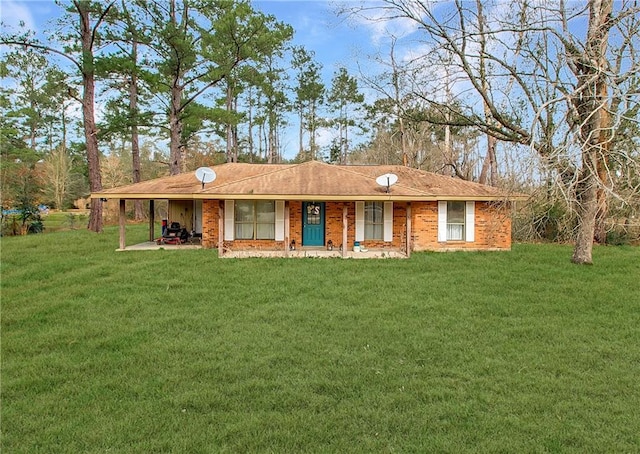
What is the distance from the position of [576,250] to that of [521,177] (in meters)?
6.20

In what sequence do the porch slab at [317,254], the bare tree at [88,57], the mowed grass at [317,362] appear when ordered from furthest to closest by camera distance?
the bare tree at [88,57], the porch slab at [317,254], the mowed grass at [317,362]

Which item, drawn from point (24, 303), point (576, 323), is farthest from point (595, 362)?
point (24, 303)

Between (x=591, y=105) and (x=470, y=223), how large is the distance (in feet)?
17.8

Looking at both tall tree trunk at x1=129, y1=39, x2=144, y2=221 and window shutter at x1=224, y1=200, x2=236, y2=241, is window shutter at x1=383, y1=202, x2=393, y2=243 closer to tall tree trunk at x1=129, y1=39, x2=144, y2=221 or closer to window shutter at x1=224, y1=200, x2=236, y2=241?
window shutter at x1=224, y1=200, x2=236, y2=241

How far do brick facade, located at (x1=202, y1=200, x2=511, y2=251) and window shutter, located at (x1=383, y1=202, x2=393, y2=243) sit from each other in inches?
8.2

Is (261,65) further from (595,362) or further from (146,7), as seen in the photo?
(595,362)

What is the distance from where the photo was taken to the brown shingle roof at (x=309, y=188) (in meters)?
12.0

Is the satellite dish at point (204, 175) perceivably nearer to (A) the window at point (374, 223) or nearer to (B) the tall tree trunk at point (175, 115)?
(A) the window at point (374, 223)

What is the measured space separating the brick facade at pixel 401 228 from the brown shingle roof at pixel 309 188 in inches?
28.2

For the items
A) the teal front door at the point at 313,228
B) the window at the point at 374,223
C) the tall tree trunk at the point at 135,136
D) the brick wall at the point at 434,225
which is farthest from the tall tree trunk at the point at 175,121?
the brick wall at the point at 434,225

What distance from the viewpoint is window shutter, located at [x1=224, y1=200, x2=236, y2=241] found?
1319cm

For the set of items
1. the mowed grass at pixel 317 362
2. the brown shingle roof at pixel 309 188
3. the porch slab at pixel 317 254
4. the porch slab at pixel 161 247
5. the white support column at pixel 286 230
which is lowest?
the mowed grass at pixel 317 362

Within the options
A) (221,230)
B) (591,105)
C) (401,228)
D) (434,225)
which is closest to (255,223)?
(221,230)

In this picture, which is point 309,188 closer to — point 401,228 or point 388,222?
point 388,222
